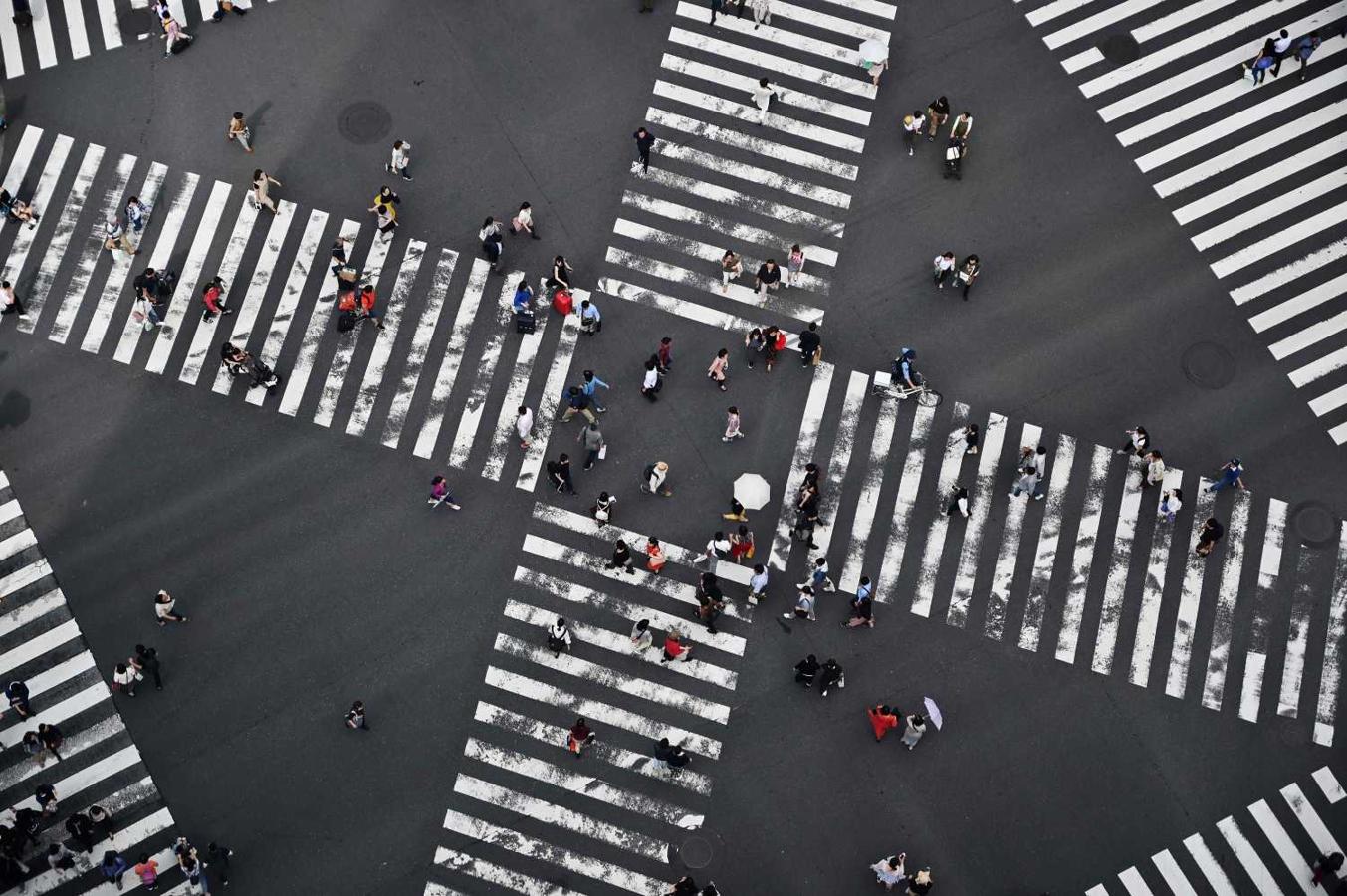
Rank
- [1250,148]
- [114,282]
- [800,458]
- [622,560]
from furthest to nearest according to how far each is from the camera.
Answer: [1250,148], [114,282], [800,458], [622,560]

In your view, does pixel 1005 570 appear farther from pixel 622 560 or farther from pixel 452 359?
pixel 452 359

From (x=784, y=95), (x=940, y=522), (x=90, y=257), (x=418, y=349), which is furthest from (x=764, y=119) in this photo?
(x=90, y=257)

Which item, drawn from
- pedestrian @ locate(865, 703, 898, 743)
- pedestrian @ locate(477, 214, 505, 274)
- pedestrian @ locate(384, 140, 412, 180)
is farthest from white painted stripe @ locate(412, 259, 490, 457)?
pedestrian @ locate(865, 703, 898, 743)

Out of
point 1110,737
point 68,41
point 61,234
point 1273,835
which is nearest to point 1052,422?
point 1110,737

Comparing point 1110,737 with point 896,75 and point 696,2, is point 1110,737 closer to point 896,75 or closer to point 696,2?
point 896,75

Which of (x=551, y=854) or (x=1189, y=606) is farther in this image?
(x=1189, y=606)

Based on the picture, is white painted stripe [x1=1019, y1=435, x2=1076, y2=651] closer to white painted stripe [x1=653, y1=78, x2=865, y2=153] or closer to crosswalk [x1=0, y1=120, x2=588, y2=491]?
white painted stripe [x1=653, y1=78, x2=865, y2=153]

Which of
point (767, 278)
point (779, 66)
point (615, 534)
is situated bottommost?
point (615, 534)

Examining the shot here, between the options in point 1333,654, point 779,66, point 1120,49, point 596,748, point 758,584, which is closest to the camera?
point 596,748
